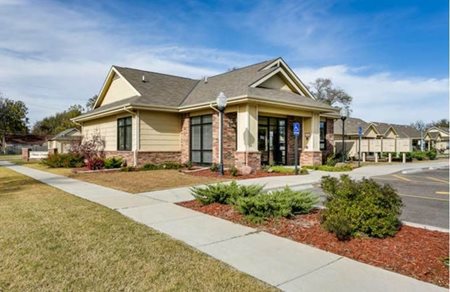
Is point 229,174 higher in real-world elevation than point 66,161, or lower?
lower

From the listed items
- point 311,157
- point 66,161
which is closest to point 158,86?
point 66,161

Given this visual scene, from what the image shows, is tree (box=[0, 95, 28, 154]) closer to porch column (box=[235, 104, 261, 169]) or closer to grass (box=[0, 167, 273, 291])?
porch column (box=[235, 104, 261, 169])

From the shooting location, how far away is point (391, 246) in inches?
177

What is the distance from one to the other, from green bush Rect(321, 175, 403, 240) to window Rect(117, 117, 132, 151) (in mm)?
14791

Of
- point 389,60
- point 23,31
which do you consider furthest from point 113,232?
point 389,60

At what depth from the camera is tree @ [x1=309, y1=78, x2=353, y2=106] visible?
5612 centimetres

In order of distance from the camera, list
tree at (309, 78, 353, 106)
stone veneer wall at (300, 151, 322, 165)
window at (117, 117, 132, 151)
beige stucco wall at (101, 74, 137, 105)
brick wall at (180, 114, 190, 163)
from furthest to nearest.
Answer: tree at (309, 78, 353, 106), beige stucco wall at (101, 74, 137, 105), window at (117, 117, 132, 151), brick wall at (180, 114, 190, 163), stone veneer wall at (300, 151, 322, 165)

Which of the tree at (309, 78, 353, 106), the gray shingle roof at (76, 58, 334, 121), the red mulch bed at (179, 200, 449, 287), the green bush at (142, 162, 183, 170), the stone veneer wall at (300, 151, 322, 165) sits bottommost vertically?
the red mulch bed at (179, 200, 449, 287)

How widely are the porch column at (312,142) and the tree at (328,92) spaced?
134 feet

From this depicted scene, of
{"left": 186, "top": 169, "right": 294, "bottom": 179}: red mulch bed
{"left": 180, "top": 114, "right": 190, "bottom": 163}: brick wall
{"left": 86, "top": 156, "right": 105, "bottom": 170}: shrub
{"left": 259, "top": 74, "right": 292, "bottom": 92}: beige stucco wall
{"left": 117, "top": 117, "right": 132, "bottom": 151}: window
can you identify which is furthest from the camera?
{"left": 117, "top": 117, "right": 132, "bottom": 151}: window

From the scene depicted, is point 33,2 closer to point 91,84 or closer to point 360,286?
point 360,286

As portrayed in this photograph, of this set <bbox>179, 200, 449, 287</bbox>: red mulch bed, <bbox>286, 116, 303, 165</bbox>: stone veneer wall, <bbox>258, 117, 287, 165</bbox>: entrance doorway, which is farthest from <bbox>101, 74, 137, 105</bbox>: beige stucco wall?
<bbox>179, 200, 449, 287</bbox>: red mulch bed

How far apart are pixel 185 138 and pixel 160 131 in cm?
150

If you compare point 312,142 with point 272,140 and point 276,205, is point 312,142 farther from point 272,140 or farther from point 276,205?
point 276,205
